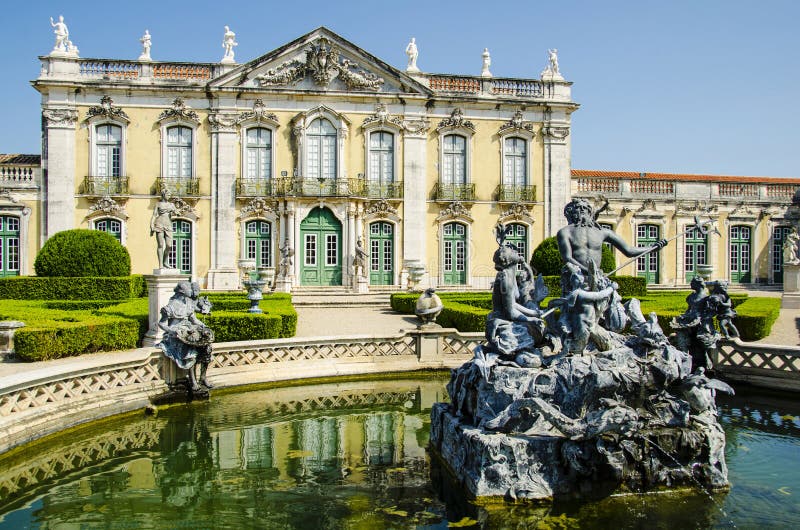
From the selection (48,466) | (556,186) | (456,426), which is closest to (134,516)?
(48,466)

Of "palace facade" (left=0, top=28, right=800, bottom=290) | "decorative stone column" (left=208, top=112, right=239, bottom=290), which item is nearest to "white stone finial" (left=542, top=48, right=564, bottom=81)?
"palace facade" (left=0, top=28, right=800, bottom=290)

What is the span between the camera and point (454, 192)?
24328 mm

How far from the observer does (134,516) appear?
202 inches

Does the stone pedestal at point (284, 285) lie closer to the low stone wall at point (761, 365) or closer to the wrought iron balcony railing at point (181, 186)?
the wrought iron balcony railing at point (181, 186)

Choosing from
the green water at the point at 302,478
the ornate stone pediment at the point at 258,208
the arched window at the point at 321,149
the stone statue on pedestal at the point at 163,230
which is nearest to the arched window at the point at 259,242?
the ornate stone pediment at the point at 258,208

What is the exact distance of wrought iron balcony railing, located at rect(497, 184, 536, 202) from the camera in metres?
24.5

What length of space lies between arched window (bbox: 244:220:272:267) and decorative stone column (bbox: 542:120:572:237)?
10.3 metres

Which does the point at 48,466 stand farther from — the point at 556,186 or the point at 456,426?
the point at 556,186

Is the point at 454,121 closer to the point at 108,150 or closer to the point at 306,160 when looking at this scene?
the point at 306,160

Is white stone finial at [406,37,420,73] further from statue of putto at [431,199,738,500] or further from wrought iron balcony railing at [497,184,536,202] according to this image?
statue of putto at [431,199,738,500]

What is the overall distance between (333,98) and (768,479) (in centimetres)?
2015

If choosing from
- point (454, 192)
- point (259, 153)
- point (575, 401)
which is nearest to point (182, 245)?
point (259, 153)

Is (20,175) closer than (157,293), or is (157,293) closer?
(157,293)

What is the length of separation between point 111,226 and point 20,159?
177 inches
